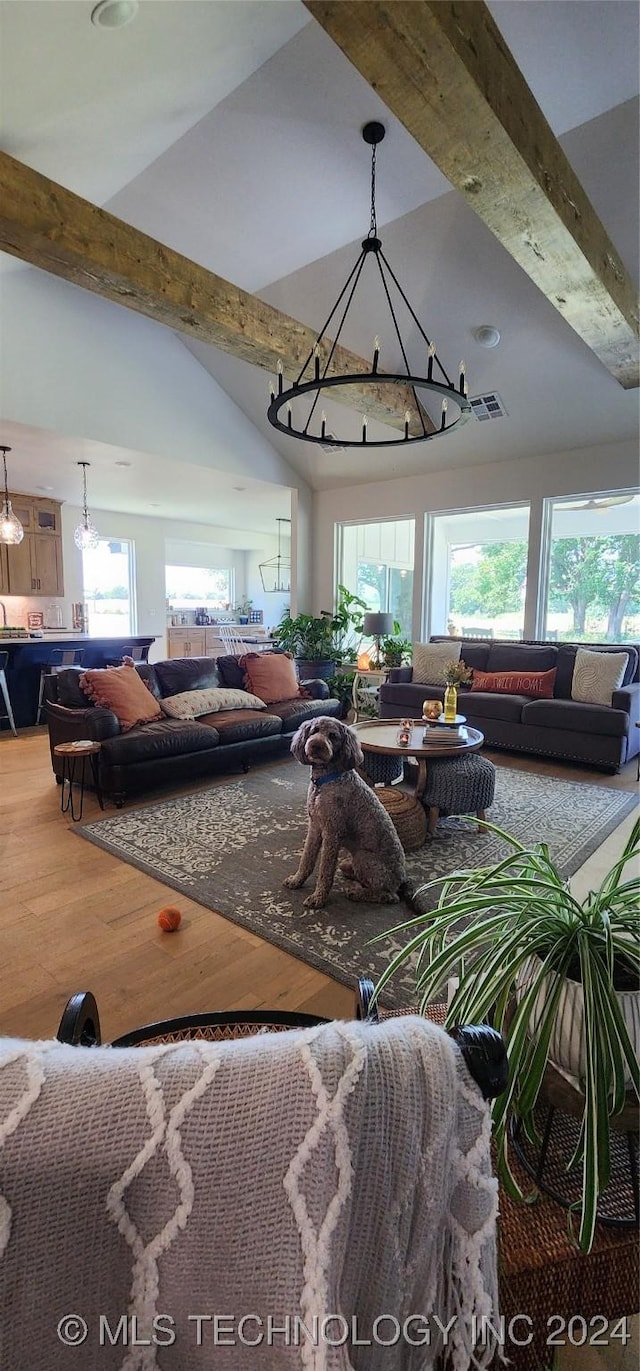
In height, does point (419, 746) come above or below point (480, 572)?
below

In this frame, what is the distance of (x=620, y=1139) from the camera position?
0.90 meters

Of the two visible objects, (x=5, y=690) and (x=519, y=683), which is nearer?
(x=519, y=683)

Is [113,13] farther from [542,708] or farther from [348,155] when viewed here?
[542,708]

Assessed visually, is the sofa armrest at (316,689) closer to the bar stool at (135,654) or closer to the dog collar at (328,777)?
the bar stool at (135,654)

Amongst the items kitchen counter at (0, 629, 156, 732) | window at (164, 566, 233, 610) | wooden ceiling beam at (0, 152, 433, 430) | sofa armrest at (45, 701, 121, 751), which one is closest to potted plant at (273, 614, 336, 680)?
kitchen counter at (0, 629, 156, 732)

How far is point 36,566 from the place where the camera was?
25.1 ft

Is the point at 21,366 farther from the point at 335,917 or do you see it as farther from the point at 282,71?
the point at 335,917

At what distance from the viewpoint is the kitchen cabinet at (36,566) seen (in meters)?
7.39

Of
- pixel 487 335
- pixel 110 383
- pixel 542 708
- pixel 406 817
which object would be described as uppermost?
pixel 487 335

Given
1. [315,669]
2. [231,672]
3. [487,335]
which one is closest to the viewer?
[487,335]

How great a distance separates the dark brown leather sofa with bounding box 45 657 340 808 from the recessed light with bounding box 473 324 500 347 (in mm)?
3272

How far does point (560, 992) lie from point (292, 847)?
2.43m

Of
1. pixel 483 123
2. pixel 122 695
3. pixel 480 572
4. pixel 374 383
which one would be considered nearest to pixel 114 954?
pixel 122 695

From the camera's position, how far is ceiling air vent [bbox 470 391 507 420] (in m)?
5.29
